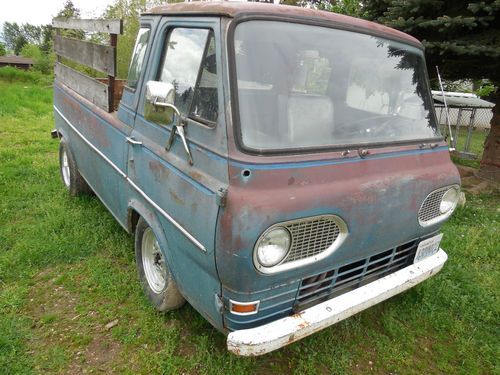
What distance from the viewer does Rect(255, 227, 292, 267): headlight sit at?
189 centimetres

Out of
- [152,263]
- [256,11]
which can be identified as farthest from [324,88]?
[152,263]

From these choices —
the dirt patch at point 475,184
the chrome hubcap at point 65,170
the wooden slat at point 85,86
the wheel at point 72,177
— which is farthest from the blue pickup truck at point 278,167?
the dirt patch at point 475,184

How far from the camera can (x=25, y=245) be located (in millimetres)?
3746

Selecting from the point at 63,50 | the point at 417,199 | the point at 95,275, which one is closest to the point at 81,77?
the point at 63,50

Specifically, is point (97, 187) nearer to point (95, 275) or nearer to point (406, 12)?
point (95, 275)

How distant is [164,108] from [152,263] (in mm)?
1366

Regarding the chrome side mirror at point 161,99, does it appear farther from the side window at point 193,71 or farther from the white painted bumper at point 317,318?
the white painted bumper at point 317,318

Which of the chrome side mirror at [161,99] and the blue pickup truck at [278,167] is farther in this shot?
the chrome side mirror at [161,99]

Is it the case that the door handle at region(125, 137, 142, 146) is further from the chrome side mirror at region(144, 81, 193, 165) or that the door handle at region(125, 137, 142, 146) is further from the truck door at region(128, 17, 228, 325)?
the chrome side mirror at region(144, 81, 193, 165)

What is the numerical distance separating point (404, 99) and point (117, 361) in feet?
8.72

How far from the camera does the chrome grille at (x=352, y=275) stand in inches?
87.7

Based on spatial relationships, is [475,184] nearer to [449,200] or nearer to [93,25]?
[449,200]

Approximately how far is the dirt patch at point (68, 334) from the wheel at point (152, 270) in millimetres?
393

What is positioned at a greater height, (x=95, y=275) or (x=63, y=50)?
(x=63, y=50)
